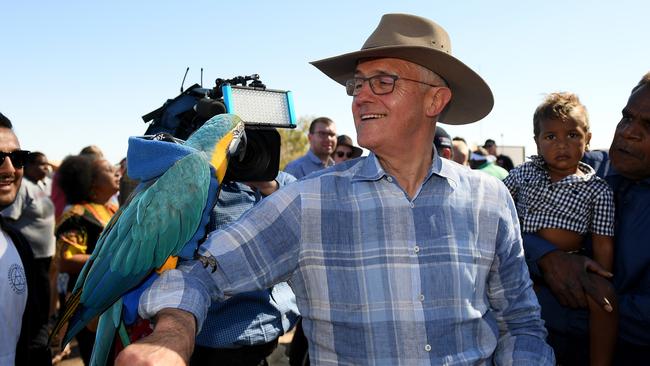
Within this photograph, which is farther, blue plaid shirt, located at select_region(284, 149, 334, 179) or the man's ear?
blue plaid shirt, located at select_region(284, 149, 334, 179)

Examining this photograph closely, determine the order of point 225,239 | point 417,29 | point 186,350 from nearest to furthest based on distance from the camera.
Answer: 1. point 186,350
2. point 225,239
3. point 417,29

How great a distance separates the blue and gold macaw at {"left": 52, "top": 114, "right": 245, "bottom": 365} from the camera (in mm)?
1734

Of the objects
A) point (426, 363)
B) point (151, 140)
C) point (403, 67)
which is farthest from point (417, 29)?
point (426, 363)

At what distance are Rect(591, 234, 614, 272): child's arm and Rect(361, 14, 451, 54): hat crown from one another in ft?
3.97

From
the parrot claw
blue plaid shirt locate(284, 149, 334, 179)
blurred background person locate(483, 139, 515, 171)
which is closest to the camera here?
the parrot claw

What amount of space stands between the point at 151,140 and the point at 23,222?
15.3ft

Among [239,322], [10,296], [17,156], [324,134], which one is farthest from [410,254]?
[324,134]

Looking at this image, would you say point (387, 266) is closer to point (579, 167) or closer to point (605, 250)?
point (605, 250)

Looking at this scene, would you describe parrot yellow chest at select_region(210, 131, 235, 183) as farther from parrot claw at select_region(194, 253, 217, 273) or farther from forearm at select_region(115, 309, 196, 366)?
forearm at select_region(115, 309, 196, 366)

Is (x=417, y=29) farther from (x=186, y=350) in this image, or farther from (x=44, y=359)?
(x=44, y=359)

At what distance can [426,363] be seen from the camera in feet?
5.62

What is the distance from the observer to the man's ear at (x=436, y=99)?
205cm

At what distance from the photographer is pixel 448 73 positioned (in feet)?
6.80

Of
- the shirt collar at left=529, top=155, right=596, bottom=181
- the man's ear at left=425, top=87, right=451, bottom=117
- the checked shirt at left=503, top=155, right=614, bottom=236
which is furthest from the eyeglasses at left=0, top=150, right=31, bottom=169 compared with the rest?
the shirt collar at left=529, top=155, right=596, bottom=181
